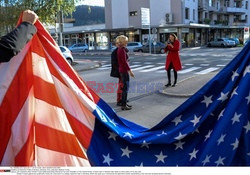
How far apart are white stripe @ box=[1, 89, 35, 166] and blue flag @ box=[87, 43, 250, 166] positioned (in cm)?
64

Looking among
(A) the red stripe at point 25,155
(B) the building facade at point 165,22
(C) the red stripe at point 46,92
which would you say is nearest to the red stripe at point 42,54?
(C) the red stripe at point 46,92

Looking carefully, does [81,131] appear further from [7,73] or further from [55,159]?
[7,73]

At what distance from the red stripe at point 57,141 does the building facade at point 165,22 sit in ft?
118

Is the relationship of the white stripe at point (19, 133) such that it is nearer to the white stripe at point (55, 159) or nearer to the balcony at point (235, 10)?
the white stripe at point (55, 159)

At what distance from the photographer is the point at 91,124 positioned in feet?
9.52

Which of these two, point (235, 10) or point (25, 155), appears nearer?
point (25, 155)

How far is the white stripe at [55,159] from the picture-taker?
102 inches

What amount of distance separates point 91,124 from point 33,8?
12.7 m

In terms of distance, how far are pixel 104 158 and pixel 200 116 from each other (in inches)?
39.1

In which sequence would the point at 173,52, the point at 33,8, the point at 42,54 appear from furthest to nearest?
the point at 33,8
the point at 173,52
the point at 42,54

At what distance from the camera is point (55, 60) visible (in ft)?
9.45

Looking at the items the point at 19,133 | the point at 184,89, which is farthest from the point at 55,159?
the point at 184,89

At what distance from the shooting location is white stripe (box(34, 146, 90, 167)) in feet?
8.47

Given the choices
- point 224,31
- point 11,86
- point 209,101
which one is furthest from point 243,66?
point 224,31
